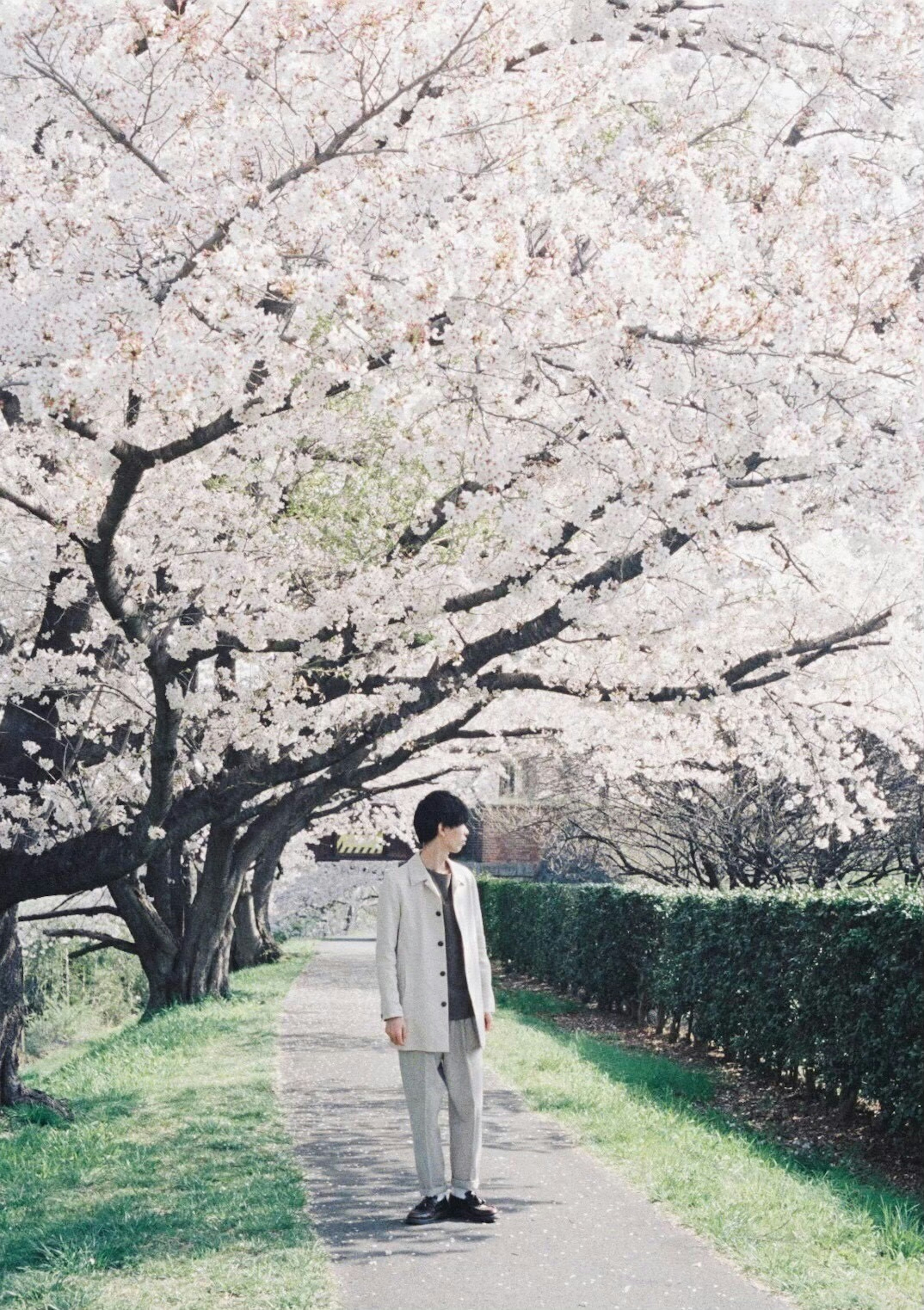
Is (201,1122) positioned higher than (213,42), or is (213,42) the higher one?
(213,42)

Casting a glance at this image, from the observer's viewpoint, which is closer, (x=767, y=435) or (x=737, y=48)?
(x=767, y=435)

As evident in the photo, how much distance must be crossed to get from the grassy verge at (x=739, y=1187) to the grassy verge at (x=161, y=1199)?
1.78m

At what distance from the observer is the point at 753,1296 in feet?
16.5

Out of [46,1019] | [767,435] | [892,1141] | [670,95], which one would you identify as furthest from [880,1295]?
[46,1019]

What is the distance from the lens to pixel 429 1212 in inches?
234

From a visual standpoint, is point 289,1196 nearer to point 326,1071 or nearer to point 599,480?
point 599,480

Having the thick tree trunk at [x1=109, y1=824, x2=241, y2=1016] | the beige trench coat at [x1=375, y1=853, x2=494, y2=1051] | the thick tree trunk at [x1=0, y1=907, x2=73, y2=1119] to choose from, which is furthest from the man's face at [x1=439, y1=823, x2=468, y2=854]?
the thick tree trunk at [x1=109, y1=824, x2=241, y2=1016]

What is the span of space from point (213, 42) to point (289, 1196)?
5.42 m

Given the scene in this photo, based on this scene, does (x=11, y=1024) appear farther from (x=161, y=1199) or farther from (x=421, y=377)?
(x=421, y=377)

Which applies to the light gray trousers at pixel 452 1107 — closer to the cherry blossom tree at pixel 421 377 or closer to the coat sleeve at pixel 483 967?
the coat sleeve at pixel 483 967

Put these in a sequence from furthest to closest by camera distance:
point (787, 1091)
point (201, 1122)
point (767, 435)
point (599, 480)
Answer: point (787, 1091) < point (201, 1122) < point (599, 480) < point (767, 435)

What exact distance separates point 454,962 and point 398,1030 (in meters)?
0.39

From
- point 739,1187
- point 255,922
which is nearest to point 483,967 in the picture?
point 739,1187

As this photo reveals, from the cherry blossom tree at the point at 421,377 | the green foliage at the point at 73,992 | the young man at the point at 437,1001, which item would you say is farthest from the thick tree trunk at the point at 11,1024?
the green foliage at the point at 73,992
